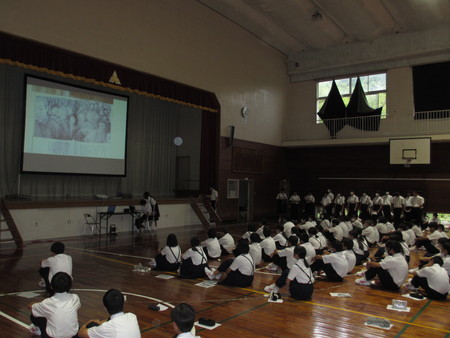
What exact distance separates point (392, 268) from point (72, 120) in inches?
459

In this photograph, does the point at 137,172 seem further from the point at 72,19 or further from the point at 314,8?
the point at 314,8

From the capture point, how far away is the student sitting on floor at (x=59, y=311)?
13.2 ft

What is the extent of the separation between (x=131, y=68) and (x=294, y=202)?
11776 millimetres

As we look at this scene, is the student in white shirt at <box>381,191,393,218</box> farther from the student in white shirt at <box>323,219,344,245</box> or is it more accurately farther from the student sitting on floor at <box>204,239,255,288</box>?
the student sitting on floor at <box>204,239,255,288</box>

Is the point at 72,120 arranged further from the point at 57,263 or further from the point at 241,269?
the point at 241,269

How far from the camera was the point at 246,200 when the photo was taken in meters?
20.7

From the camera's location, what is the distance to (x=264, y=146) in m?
21.2

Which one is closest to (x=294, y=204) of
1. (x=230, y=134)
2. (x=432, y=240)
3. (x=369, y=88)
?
(x=230, y=134)

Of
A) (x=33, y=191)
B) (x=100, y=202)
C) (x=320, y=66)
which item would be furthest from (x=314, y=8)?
(x=33, y=191)

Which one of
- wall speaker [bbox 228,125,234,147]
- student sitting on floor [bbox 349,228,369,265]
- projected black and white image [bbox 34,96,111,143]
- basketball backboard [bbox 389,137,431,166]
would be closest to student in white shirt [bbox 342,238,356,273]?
student sitting on floor [bbox 349,228,369,265]

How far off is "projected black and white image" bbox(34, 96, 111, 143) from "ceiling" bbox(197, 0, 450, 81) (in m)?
6.85

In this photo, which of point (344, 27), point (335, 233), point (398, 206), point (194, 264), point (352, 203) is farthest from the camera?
point (352, 203)

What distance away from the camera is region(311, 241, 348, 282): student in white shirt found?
24.9 ft

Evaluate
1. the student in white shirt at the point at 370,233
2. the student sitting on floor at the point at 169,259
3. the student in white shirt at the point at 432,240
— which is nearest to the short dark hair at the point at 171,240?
the student sitting on floor at the point at 169,259
